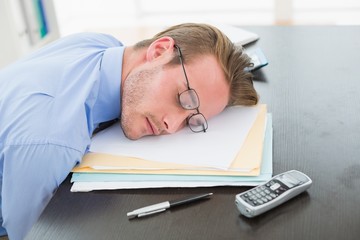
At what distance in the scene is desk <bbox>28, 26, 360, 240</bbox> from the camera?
75 cm

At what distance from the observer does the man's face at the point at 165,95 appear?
3.46ft

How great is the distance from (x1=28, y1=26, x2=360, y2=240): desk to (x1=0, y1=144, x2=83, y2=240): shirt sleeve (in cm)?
4

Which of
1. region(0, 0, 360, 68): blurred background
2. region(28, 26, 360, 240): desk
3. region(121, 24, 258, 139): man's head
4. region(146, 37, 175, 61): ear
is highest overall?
region(146, 37, 175, 61): ear

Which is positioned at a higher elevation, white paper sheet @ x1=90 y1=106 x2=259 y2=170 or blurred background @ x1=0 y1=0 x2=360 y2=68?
white paper sheet @ x1=90 y1=106 x2=259 y2=170

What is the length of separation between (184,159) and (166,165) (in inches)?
1.6

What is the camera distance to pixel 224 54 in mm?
1197

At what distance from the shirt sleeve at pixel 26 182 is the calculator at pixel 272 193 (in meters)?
0.34

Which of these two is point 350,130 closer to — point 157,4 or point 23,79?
point 23,79

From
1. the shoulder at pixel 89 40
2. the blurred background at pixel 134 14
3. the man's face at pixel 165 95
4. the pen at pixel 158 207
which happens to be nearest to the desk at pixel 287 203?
the pen at pixel 158 207

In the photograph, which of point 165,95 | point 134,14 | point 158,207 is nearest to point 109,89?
point 165,95

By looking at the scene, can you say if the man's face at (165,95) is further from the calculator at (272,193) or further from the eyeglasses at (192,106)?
the calculator at (272,193)

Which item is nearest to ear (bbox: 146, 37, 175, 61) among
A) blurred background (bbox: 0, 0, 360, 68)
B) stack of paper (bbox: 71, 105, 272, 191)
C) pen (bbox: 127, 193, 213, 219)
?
stack of paper (bbox: 71, 105, 272, 191)

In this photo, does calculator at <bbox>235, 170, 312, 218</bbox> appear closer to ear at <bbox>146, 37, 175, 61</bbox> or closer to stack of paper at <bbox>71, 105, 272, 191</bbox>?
stack of paper at <bbox>71, 105, 272, 191</bbox>

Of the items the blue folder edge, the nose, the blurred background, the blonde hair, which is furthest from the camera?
the blurred background
